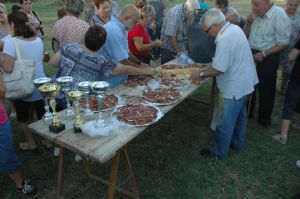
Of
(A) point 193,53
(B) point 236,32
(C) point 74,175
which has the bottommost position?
(C) point 74,175

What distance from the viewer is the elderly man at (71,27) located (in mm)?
4120

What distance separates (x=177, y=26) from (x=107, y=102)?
98.8 inches

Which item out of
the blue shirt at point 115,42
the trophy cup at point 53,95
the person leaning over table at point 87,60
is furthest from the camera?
the blue shirt at point 115,42

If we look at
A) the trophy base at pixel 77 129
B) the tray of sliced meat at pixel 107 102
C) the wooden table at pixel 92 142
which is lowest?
the wooden table at pixel 92 142

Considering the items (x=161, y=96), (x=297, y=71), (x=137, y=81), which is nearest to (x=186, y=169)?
(x=161, y=96)

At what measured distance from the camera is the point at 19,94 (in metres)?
3.49

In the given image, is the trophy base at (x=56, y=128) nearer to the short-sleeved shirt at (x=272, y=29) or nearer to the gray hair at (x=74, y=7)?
the gray hair at (x=74, y=7)

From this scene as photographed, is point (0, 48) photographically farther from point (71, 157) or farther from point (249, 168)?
point (249, 168)

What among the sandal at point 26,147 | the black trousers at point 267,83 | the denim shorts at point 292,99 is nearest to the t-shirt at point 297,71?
the denim shorts at point 292,99

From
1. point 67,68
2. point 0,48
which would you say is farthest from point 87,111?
point 0,48

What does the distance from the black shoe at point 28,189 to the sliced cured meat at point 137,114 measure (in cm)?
143

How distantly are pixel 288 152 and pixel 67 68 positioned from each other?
323 cm

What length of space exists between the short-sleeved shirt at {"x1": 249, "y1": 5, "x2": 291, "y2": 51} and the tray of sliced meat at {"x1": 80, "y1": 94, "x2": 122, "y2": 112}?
97.0 inches

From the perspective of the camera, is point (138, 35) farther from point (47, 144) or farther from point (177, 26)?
point (47, 144)
